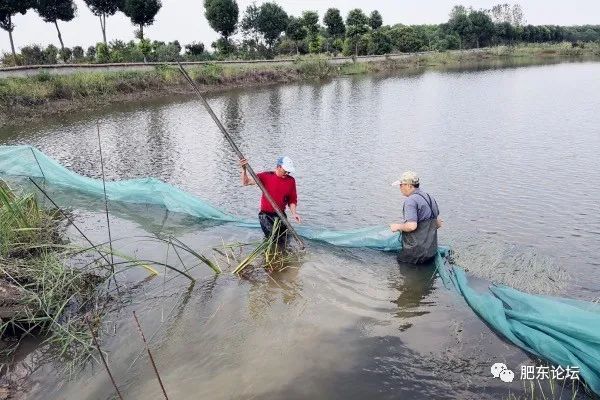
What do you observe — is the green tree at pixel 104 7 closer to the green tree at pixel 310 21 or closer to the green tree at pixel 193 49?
the green tree at pixel 193 49

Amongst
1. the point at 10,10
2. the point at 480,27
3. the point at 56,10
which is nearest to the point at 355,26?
the point at 480,27

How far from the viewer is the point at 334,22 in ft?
167

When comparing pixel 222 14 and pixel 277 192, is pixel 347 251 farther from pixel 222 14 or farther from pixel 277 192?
pixel 222 14

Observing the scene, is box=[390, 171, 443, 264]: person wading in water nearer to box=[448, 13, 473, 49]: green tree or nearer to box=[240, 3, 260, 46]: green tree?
box=[240, 3, 260, 46]: green tree

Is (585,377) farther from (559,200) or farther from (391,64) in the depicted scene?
(391,64)

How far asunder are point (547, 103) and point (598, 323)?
1823 cm

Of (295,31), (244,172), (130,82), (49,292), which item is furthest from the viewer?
(295,31)

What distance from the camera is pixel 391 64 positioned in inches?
1784

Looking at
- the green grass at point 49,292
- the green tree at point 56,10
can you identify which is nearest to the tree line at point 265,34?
the green tree at point 56,10

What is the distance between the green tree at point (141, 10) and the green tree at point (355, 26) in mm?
21629

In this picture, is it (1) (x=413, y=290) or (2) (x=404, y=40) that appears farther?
(2) (x=404, y=40)

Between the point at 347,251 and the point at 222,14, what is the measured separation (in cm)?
3700

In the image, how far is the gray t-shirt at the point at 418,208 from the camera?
5.16m

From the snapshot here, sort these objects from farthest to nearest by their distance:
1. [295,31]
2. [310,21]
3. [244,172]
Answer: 1. [310,21]
2. [295,31]
3. [244,172]
